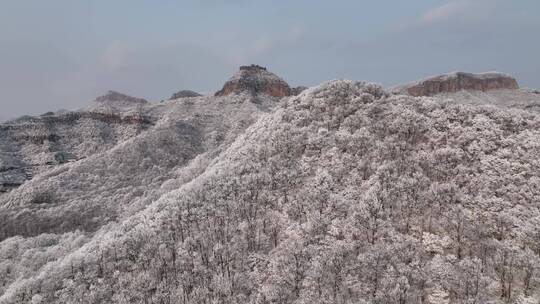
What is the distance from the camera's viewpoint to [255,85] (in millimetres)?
155375

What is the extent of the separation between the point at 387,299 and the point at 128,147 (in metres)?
80.1

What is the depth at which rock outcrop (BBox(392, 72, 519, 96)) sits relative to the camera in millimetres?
166000

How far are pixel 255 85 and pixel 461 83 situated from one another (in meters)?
83.4

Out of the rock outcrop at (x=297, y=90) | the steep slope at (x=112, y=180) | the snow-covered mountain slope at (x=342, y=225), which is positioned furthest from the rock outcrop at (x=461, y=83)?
the snow-covered mountain slope at (x=342, y=225)

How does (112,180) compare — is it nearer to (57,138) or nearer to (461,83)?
(57,138)

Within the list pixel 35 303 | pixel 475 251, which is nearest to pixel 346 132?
pixel 475 251

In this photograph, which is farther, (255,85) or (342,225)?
(255,85)

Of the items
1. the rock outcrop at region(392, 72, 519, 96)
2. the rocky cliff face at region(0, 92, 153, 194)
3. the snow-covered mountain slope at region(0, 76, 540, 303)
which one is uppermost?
the rock outcrop at region(392, 72, 519, 96)

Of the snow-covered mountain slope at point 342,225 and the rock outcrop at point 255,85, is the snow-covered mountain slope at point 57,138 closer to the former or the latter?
the rock outcrop at point 255,85

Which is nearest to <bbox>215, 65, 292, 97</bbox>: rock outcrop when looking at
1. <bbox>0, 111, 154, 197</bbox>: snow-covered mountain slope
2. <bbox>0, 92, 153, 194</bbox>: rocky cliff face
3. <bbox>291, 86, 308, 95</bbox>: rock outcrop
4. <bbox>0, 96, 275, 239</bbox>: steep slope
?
<bbox>291, 86, 308, 95</bbox>: rock outcrop

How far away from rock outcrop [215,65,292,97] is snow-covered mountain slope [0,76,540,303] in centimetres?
9299

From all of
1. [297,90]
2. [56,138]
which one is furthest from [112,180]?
[297,90]

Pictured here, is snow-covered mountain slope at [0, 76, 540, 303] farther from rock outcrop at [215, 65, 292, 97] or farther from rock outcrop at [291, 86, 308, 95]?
rock outcrop at [291, 86, 308, 95]

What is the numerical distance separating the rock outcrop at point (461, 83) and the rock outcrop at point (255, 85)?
4689 cm
